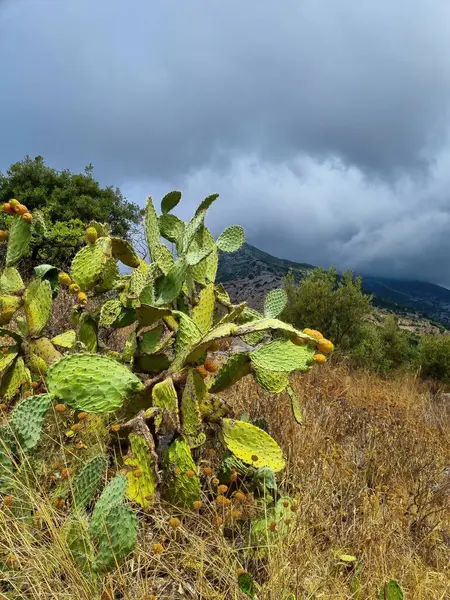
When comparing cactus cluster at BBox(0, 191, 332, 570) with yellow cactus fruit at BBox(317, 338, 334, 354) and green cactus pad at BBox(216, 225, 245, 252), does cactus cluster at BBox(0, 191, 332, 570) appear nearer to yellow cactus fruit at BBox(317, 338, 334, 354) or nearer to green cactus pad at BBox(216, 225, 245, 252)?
yellow cactus fruit at BBox(317, 338, 334, 354)

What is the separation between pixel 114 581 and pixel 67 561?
0.53 feet

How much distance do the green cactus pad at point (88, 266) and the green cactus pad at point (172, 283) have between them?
0.37m

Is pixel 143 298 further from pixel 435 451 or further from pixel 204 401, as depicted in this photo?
pixel 435 451

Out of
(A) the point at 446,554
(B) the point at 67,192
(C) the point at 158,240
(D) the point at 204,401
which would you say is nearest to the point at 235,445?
(D) the point at 204,401

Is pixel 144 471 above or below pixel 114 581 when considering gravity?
above

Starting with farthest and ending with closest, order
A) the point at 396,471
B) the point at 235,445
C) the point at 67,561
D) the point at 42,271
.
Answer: the point at 396,471 → the point at 42,271 → the point at 235,445 → the point at 67,561

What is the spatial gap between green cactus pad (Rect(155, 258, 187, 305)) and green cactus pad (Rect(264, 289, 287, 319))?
0.61 m

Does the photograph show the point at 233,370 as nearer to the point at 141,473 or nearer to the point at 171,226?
the point at 141,473

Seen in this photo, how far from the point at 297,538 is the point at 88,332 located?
1423 millimetres

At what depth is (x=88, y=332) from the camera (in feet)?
7.44

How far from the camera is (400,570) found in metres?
1.60

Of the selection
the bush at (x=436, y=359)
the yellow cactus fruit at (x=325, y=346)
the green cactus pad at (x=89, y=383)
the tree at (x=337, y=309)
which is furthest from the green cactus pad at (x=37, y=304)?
the bush at (x=436, y=359)

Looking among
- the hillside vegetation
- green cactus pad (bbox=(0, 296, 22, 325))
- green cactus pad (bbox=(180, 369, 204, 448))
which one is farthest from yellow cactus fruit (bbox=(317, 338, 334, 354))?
green cactus pad (bbox=(0, 296, 22, 325))

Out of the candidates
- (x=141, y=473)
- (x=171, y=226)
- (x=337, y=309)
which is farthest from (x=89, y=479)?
(x=337, y=309)
